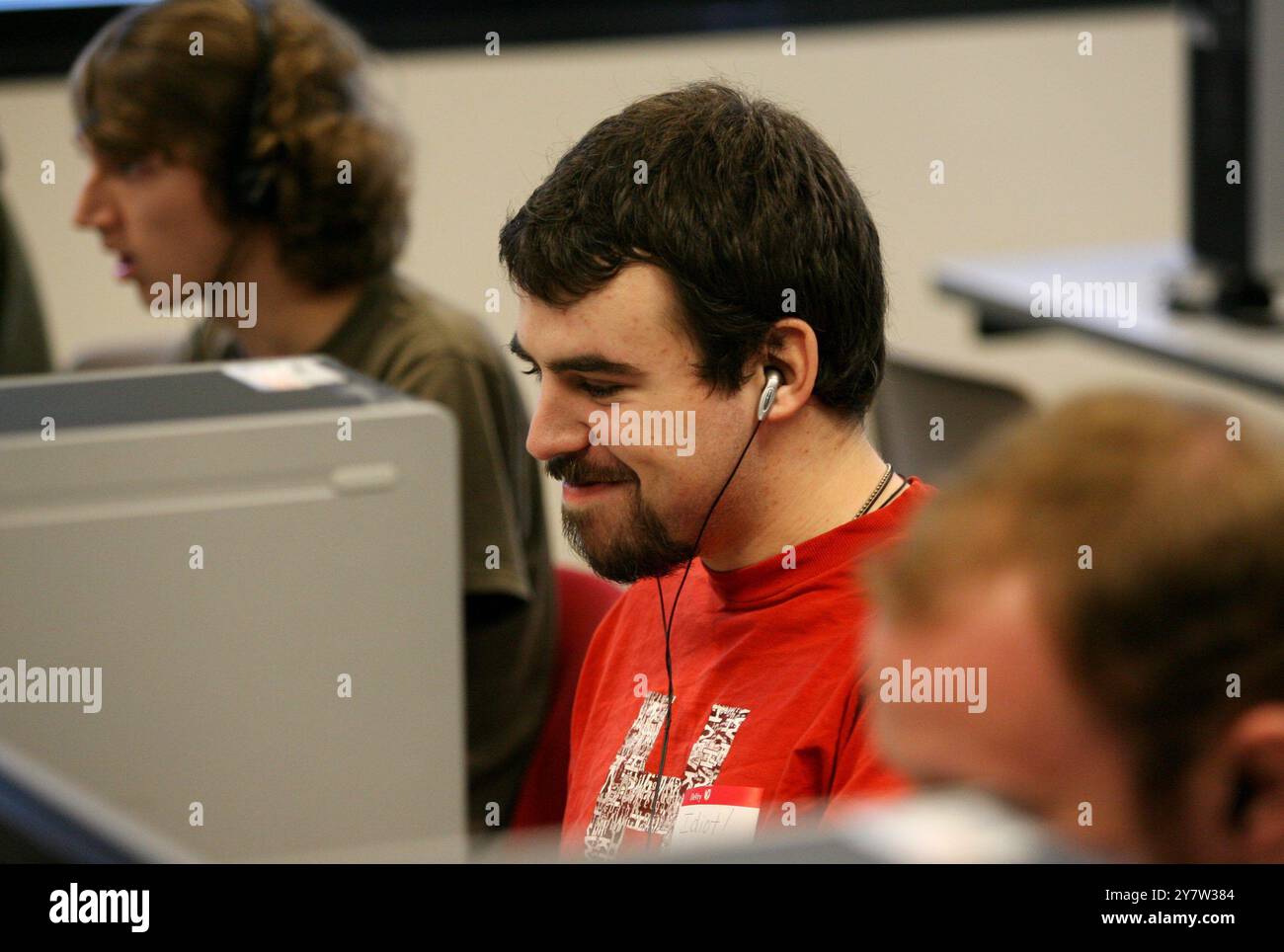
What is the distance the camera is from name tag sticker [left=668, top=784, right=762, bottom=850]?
1010mm

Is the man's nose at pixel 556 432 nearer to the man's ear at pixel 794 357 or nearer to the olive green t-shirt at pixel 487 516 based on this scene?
the man's ear at pixel 794 357

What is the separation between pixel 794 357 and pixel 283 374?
15.3 inches

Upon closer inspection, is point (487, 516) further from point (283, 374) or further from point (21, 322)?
point (21, 322)

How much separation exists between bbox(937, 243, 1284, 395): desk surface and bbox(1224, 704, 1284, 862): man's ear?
179cm

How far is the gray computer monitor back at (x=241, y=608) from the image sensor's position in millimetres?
1032

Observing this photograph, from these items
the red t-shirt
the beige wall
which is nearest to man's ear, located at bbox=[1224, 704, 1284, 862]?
the red t-shirt

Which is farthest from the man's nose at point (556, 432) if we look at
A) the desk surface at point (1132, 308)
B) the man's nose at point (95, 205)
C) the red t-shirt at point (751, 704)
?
the desk surface at point (1132, 308)

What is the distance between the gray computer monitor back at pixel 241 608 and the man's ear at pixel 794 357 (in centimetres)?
23

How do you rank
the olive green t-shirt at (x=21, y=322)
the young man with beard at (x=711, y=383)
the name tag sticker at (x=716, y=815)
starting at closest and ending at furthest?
the name tag sticker at (x=716, y=815) → the young man with beard at (x=711, y=383) → the olive green t-shirt at (x=21, y=322)

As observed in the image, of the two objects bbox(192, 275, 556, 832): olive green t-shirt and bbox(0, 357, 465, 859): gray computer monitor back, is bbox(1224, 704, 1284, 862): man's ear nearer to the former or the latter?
bbox(0, 357, 465, 859): gray computer monitor back

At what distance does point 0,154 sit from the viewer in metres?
→ 3.12
